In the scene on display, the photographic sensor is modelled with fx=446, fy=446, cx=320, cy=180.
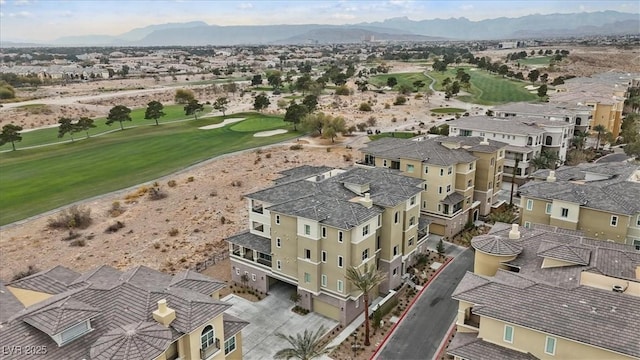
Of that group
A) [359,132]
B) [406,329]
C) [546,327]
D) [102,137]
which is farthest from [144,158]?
[546,327]

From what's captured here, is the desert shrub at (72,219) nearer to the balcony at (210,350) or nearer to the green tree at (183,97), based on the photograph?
the balcony at (210,350)

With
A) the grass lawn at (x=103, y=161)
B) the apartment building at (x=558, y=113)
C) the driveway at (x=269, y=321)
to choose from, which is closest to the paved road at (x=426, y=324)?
the driveway at (x=269, y=321)

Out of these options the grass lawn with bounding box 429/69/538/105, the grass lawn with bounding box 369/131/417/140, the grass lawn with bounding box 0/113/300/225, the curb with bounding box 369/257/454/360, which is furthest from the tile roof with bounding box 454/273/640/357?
the grass lawn with bounding box 429/69/538/105

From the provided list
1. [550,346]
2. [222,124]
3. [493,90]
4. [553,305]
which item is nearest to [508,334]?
[550,346]

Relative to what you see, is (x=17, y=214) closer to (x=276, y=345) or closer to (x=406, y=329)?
(x=276, y=345)

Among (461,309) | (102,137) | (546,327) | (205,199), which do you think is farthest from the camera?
(102,137)

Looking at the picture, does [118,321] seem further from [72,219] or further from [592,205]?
[72,219]
